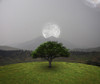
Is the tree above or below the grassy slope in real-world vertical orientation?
above

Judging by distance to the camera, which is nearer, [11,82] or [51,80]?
[11,82]

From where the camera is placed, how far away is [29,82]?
26.9 meters

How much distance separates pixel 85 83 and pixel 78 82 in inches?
89.3

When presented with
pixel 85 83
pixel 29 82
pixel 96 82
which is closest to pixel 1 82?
pixel 29 82

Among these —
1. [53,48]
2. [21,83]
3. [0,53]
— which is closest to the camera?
[21,83]

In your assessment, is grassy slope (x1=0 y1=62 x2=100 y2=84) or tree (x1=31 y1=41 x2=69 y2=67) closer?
grassy slope (x1=0 y1=62 x2=100 y2=84)

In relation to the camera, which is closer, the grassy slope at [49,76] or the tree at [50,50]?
the grassy slope at [49,76]

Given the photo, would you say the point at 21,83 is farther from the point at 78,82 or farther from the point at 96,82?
the point at 96,82

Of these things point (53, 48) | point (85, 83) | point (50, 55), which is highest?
point (53, 48)

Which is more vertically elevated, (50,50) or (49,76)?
(50,50)

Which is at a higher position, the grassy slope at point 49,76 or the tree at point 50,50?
the tree at point 50,50

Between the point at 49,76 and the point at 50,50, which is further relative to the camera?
→ the point at 50,50

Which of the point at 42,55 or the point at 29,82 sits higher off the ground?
the point at 42,55

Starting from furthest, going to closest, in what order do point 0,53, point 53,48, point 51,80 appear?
point 0,53, point 53,48, point 51,80
